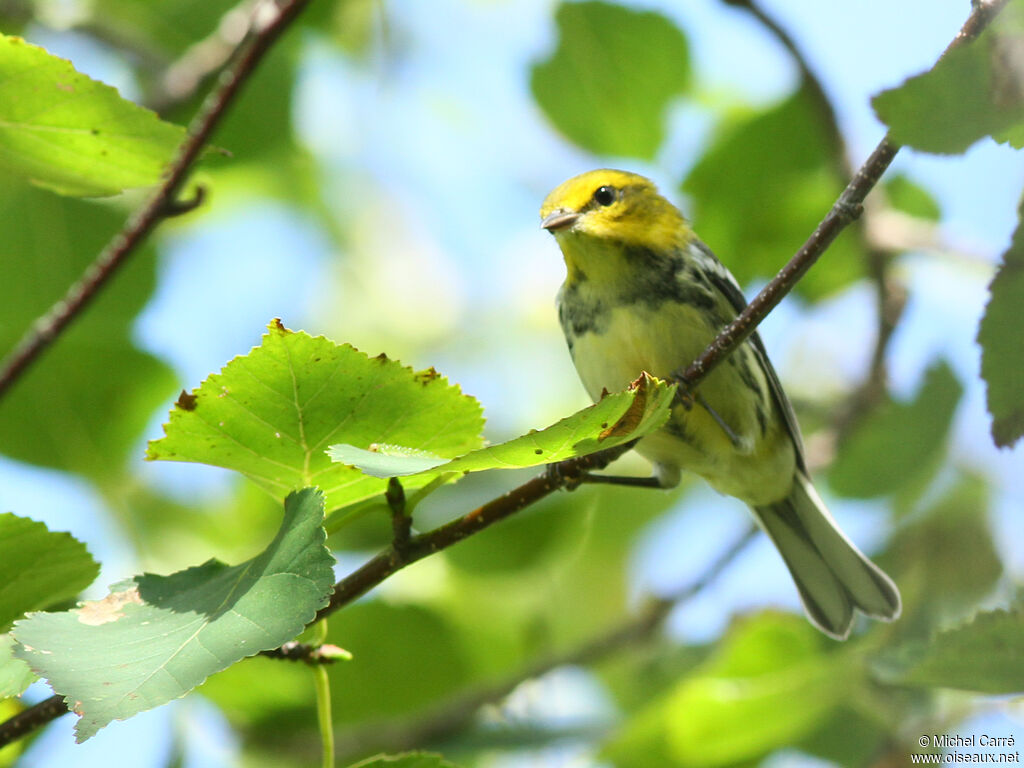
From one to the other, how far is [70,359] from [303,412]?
1.36 m

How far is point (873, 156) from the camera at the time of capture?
4.37 feet

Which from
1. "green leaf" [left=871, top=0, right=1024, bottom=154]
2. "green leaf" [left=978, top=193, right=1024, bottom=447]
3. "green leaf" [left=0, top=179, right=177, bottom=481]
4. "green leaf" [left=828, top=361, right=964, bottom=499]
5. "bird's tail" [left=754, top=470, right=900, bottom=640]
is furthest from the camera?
"bird's tail" [left=754, top=470, right=900, bottom=640]

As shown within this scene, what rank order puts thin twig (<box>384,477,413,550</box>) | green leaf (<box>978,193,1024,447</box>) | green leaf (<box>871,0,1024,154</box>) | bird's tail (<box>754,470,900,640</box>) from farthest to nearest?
bird's tail (<box>754,470,900,640</box>) → thin twig (<box>384,477,413,550</box>) → green leaf (<box>978,193,1024,447</box>) → green leaf (<box>871,0,1024,154</box>)

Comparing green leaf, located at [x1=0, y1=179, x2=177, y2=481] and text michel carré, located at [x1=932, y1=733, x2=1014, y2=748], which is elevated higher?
green leaf, located at [x1=0, y1=179, x2=177, y2=481]

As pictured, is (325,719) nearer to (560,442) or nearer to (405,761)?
(405,761)

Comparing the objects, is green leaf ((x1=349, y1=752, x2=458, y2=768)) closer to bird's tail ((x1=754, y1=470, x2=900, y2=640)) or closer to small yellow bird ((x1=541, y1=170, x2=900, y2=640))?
small yellow bird ((x1=541, y1=170, x2=900, y2=640))

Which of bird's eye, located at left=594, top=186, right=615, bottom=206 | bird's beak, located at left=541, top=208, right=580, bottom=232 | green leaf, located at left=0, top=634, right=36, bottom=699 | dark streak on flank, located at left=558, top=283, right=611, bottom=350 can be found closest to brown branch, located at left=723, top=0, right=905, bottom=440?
bird's eye, located at left=594, top=186, right=615, bottom=206

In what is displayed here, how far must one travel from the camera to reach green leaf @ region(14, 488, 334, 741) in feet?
3.47

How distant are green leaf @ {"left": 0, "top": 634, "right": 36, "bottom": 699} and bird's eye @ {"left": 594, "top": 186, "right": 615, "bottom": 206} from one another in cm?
197

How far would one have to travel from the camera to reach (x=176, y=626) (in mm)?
1178

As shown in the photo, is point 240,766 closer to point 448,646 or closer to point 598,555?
point 448,646

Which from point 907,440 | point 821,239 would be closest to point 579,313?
point 907,440

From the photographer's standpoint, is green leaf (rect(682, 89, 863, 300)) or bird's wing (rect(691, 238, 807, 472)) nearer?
bird's wing (rect(691, 238, 807, 472))

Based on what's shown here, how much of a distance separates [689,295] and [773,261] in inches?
26.6
